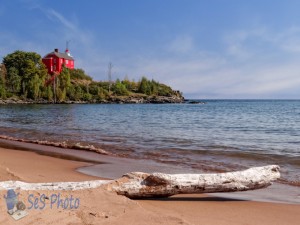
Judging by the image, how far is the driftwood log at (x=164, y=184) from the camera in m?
4.78

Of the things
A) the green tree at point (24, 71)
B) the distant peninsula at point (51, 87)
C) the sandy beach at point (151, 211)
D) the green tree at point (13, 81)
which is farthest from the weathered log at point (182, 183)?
the green tree at point (13, 81)

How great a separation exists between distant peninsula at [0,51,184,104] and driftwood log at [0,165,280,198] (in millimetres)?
82058

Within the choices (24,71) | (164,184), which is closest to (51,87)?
(24,71)

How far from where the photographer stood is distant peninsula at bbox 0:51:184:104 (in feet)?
284

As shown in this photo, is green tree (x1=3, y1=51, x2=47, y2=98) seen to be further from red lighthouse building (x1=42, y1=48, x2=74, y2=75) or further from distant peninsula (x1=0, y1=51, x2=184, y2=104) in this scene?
red lighthouse building (x1=42, y1=48, x2=74, y2=75)

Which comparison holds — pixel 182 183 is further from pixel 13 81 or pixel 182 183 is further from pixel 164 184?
pixel 13 81

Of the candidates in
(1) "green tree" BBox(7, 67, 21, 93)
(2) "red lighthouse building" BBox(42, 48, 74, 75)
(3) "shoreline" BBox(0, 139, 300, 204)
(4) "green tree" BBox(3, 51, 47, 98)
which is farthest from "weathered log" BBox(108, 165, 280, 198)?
(2) "red lighthouse building" BBox(42, 48, 74, 75)

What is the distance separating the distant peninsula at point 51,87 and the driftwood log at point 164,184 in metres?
82.1

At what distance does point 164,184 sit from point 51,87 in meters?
92.5

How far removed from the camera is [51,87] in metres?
92.2

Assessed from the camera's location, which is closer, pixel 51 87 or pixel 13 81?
pixel 13 81

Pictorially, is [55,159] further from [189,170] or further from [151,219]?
[151,219]

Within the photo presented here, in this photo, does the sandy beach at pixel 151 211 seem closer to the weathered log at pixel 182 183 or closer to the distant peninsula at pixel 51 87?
the weathered log at pixel 182 183

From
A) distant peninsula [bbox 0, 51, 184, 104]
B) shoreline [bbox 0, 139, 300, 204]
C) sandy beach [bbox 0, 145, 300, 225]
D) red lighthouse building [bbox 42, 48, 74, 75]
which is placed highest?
red lighthouse building [bbox 42, 48, 74, 75]
